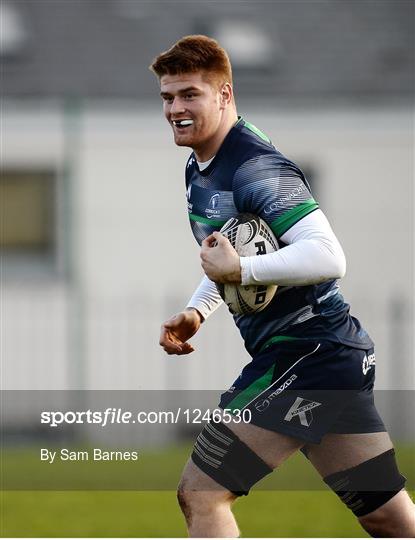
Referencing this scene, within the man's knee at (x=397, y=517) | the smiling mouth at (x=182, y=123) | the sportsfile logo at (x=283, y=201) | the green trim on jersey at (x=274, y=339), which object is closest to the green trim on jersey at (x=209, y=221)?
the sportsfile logo at (x=283, y=201)

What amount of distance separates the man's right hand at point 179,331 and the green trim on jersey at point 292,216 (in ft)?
2.31

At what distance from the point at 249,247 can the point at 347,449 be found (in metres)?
0.87

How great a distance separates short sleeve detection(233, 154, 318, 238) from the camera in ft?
16.2

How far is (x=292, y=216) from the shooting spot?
4.93 meters

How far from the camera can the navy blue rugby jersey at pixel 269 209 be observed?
4.96m

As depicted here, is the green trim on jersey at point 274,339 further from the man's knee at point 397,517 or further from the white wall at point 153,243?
the white wall at point 153,243

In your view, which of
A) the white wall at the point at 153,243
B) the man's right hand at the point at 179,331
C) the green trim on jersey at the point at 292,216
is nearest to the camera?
the green trim on jersey at the point at 292,216

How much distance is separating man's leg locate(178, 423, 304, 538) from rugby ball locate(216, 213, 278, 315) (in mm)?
458

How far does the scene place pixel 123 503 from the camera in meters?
10.2

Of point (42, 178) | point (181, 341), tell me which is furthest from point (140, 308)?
point (181, 341)

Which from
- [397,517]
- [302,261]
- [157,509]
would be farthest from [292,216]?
[157,509]

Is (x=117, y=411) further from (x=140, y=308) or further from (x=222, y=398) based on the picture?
(x=222, y=398)

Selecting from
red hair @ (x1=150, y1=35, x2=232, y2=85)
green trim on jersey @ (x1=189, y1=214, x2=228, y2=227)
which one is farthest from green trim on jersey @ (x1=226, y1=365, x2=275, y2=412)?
red hair @ (x1=150, y1=35, x2=232, y2=85)

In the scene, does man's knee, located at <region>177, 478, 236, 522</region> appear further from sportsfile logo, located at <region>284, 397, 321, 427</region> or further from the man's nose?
the man's nose
